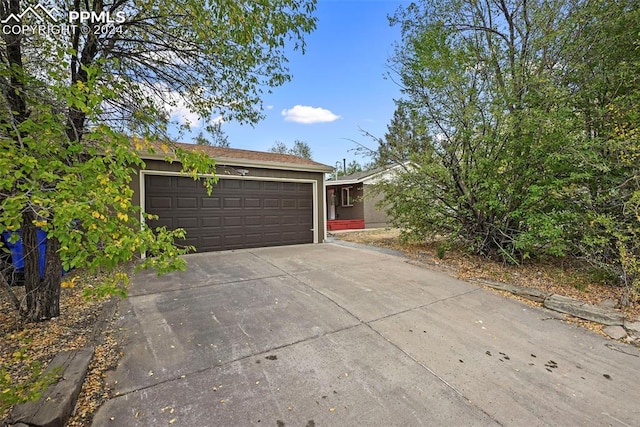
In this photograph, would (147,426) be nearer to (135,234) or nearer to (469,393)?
(135,234)

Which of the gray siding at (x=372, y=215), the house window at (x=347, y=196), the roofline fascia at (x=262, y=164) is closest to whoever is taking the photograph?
the roofline fascia at (x=262, y=164)

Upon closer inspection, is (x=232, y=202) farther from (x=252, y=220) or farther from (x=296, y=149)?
(x=296, y=149)

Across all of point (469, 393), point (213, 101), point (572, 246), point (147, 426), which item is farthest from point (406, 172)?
point (147, 426)

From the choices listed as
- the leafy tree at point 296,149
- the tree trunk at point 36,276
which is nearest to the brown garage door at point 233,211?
the tree trunk at point 36,276

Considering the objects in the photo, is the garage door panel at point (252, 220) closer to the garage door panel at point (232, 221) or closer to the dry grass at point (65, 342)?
the garage door panel at point (232, 221)

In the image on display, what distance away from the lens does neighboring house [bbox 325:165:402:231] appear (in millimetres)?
13520

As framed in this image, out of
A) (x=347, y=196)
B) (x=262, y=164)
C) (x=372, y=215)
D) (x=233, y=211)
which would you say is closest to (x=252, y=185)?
(x=262, y=164)

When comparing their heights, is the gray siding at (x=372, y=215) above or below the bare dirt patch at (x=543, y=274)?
above

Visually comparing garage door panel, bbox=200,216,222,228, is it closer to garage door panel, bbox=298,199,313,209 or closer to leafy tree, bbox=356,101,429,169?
garage door panel, bbox=298,199,313,209

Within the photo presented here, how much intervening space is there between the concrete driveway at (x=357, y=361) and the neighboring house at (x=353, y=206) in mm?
9056

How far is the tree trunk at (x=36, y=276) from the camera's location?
3.11 m

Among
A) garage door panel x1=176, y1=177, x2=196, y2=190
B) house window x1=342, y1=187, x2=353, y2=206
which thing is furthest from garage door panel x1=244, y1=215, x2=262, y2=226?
house window x1=342, y1=187, x2=353, y2=206

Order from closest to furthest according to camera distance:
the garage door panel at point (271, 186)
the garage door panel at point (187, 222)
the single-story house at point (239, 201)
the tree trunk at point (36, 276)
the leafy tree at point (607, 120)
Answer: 1. the tree trunk at point (36, 276)
2. the leafy tree at point (607, 120)
3. the single-story house at point (239, 201)
4. the garage door panel at point (187, 222)
5. the garage door panel at point (271, 186)

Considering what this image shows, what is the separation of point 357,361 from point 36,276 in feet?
12.3
